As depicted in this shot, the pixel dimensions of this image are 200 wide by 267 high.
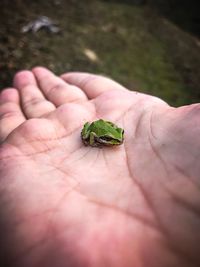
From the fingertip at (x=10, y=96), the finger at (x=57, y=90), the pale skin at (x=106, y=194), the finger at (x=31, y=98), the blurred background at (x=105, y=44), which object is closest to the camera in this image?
the pale skin at (x=106, y=194)

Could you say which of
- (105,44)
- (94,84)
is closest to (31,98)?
(94,84)

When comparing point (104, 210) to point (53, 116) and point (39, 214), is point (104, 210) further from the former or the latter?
point (53, 116)

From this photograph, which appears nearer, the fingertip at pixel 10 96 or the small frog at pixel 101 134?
the small frog at pixel 101 134

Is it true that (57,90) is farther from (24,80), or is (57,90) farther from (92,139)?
(92,139)

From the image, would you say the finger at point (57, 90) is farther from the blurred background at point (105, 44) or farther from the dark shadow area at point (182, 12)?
the dark shadow area at point (182, 12)

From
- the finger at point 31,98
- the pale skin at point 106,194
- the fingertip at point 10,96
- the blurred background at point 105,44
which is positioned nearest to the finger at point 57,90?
the finger at point 31,98

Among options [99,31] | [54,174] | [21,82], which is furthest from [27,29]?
[54,174]
